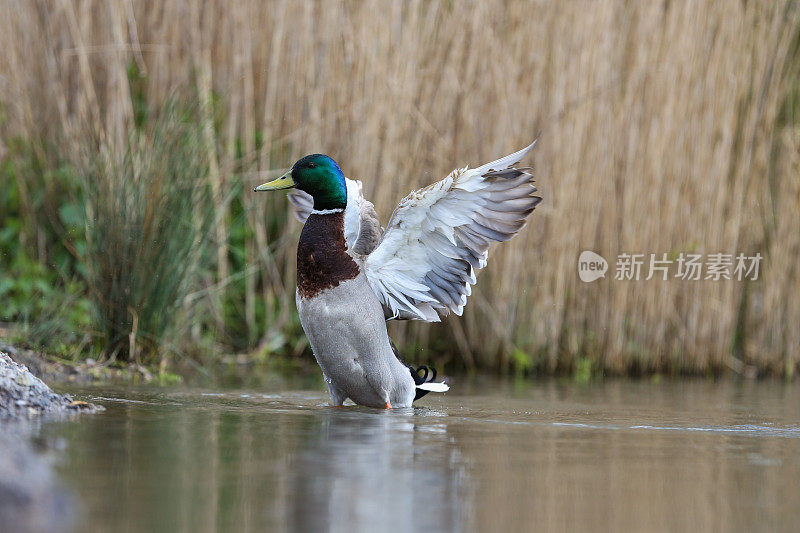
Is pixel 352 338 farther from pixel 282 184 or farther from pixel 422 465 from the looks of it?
pixel 422 465

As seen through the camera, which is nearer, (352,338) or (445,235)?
(352,338)

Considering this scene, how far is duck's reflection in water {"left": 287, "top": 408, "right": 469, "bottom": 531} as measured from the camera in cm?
274

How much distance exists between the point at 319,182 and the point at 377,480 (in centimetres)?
242

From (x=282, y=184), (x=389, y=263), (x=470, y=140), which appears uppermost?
(x=470, y=140)

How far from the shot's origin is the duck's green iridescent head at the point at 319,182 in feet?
17.7

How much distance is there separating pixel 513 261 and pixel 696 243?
1.24 m

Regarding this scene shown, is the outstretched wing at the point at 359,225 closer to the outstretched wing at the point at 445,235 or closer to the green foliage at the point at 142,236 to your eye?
the outstretched wing at the point at 445,235

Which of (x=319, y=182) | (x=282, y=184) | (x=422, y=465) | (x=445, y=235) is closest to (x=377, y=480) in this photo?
(x=422, y=465)

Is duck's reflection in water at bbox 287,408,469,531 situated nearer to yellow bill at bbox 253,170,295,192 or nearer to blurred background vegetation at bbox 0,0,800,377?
yellow bill at bbox 253,170,295,192

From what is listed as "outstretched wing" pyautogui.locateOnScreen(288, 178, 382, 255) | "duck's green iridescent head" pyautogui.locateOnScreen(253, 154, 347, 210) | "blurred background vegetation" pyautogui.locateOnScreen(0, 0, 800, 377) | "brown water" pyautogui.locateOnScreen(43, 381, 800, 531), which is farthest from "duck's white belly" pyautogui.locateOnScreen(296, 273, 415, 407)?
"blurred background vegetation" pyautogui.locateOnScreen(0, 0, 800, 377)

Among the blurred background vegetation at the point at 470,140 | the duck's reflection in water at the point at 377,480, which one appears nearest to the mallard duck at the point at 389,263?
the duck's reflection in water at the point at 377,480

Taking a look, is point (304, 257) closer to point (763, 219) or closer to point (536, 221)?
point (536, 221)

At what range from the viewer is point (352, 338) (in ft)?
16.9

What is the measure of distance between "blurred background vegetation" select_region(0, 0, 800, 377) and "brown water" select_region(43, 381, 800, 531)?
1.95 m
